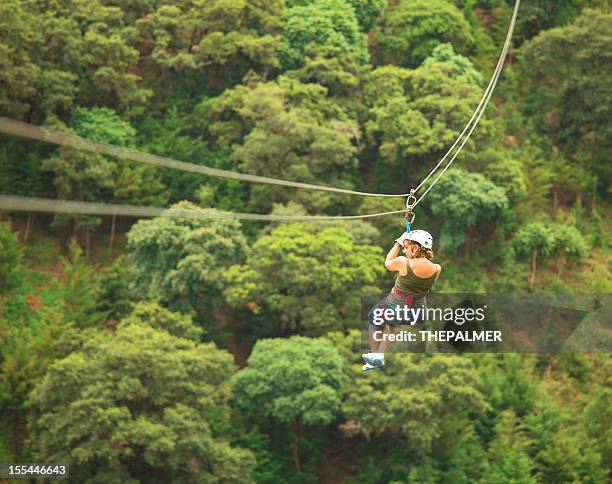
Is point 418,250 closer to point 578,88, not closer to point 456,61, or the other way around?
point 578,88

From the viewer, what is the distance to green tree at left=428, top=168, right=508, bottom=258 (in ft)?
101

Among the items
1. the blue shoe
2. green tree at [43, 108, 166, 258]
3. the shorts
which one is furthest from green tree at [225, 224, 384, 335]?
the blue shoe

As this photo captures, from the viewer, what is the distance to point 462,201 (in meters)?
30.7

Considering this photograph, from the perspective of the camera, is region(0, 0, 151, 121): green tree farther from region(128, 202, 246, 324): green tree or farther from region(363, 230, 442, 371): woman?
region(363, 230, 442, 371): woman

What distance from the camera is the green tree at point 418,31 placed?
35250 mm

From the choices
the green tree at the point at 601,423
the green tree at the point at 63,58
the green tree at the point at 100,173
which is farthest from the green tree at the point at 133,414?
the green tree at the point at 63,58

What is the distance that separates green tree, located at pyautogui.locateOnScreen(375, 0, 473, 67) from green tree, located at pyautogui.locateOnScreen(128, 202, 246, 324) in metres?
8.81

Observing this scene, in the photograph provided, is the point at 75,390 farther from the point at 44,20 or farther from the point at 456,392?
the point at 44,20

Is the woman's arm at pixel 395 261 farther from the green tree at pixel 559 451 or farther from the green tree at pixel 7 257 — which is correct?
the green tree at pixel 7 257

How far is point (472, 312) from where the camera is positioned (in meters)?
29.4

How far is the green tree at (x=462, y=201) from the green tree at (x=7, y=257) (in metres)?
9.09

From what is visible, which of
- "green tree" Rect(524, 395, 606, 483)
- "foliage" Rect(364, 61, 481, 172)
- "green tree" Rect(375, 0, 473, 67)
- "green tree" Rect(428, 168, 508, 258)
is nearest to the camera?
"green tree" Rect(524, 395, 606, 483)

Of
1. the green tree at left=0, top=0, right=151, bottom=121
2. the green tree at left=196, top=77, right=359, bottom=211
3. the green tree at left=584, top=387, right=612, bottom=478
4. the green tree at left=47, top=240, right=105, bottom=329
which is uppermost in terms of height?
the green tree at left=0, top=0, right=151, bottom=121

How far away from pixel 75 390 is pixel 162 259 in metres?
4.49
